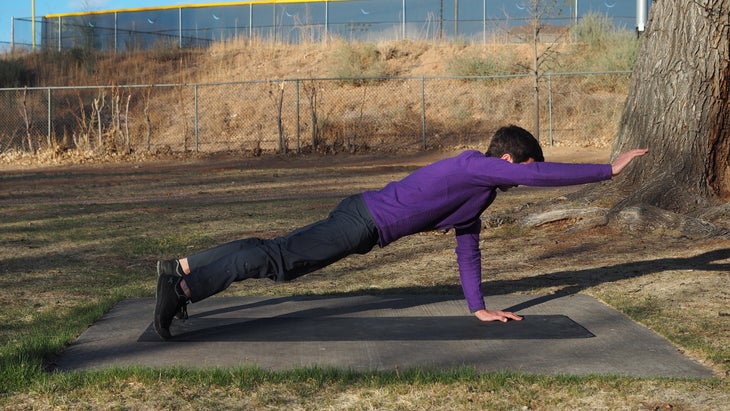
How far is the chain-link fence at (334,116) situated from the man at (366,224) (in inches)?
785

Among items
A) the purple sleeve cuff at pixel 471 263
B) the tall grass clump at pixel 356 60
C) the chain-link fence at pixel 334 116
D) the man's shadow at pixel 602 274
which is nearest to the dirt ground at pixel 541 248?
the man's shadow at pixel 602 274

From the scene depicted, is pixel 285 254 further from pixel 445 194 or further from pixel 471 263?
pixel 471 263

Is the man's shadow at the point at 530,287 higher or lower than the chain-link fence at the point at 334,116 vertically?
lower

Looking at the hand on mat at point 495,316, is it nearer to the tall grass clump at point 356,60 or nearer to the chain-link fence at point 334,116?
the chain-link fence at point 334,116

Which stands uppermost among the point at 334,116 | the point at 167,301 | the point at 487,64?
the point at 487,64

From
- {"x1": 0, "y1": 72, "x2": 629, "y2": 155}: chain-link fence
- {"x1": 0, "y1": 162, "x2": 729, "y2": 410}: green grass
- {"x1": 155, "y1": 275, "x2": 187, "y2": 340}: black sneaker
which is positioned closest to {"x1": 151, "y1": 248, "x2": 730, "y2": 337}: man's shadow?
{"x1": 0, "y1": 162, "x2": 729, "y2": 410}: green grass

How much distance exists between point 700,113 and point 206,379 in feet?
23.0

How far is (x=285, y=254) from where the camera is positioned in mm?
5242

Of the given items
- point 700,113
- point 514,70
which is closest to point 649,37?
point 700,113

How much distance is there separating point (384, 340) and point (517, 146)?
52.2 inches

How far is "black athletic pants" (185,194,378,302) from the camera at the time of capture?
5.19 metres

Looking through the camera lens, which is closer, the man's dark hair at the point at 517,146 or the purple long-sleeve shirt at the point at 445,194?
the purple long-sleeve shirt at the point at 445,194

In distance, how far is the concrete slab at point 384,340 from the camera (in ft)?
16.1

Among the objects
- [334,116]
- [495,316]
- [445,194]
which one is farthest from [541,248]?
[334,116]
